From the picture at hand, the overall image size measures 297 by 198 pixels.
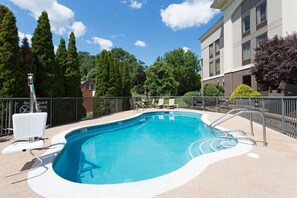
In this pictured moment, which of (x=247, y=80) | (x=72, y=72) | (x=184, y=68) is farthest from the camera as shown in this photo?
(x=184, y=68)

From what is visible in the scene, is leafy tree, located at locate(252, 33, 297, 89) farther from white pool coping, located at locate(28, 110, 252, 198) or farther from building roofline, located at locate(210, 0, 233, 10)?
building roofline, located at locate(210, 0, 233, 10)

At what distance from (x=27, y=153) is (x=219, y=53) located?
2417 cm

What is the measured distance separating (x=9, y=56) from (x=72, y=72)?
4.15 m

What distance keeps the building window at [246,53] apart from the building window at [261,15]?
6.56ft

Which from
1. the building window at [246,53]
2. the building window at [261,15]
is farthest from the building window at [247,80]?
the building window at [261,15]

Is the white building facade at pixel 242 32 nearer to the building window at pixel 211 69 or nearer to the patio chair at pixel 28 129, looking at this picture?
the building window at pixel 211 69

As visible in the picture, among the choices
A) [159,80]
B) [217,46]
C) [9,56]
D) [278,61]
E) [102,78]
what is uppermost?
[217,46]

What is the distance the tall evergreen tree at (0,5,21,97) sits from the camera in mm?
6262

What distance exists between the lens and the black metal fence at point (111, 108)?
5.80 metres

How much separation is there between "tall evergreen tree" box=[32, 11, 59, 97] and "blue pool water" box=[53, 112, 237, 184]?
287cm

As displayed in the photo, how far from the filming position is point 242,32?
A: 714 inches

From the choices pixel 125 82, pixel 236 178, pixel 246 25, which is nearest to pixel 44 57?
pixel 236 178

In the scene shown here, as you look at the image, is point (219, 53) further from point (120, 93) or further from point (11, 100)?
point (11, 100)

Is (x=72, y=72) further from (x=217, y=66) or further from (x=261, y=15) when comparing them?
(x=217, y=66)
